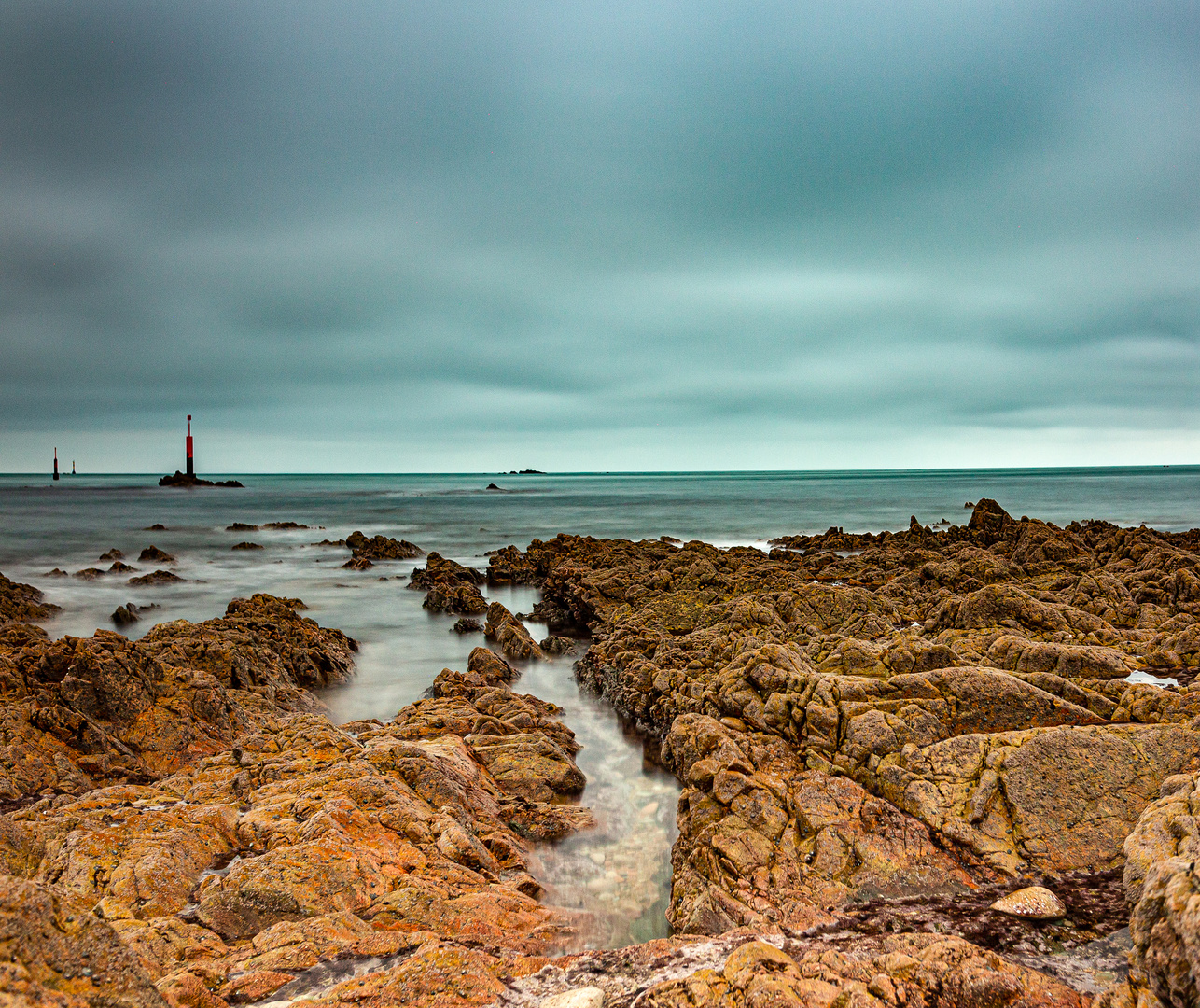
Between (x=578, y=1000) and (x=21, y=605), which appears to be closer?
(x=578, y=1000)

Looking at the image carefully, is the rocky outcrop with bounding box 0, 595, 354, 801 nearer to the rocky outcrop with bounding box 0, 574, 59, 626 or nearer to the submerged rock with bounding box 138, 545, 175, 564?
the rocky outcrop with bounding box 0, 574, 59, 626

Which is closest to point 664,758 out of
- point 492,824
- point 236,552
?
point 492,824

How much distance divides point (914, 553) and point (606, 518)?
47138mm

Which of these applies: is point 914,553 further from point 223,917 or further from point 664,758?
point 223,917

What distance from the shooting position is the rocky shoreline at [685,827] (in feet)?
11.5

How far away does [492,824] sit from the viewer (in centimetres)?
711

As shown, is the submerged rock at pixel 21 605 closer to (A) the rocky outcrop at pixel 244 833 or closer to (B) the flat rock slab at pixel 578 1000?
(A) the rocky outcrop at pixel 244 833

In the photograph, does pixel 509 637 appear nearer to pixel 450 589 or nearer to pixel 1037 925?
pixel 450 589

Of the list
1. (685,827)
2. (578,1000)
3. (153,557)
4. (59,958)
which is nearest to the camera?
(59,958)

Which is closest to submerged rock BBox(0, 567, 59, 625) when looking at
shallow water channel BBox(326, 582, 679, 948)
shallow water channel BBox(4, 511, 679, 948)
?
shallow water channel BBox(4, 511, 679, 948)

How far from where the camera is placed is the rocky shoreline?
3512 mm

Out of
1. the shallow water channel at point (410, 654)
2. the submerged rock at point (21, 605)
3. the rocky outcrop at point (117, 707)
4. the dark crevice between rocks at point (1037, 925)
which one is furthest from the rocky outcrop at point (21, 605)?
the dark crevice between rocks at point (1037, 925)

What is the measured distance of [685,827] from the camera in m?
6.62

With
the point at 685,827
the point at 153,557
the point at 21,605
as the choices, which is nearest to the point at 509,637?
the point at 685,827
